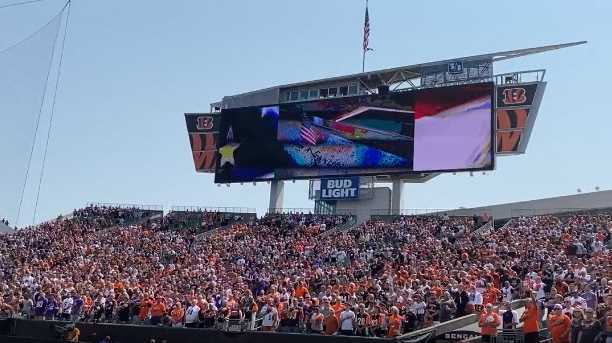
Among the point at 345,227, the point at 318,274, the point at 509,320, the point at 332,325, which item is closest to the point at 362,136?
the point at 345,227

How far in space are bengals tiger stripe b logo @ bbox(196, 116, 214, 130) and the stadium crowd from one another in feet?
22.6

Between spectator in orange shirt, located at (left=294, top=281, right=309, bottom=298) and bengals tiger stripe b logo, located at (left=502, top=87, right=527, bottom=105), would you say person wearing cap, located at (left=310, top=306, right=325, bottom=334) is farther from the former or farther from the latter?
bengals tiger stripe b logo, located at (left=502, top=87, right=527, bottom=105)

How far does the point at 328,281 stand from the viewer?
87.3 ft

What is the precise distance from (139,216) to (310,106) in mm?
12353

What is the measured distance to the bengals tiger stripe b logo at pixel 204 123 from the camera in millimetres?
48719

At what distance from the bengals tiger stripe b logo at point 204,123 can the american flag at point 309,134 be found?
7.47 meters

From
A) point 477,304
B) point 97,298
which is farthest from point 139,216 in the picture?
point 477,304

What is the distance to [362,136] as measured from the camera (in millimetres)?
41500

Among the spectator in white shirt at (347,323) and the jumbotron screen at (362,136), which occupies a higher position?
the jumbotron screen at (362,136)

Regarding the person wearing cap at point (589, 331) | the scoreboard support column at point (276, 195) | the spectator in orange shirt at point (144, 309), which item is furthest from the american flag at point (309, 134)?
the person wearing cap at point (589, 331)

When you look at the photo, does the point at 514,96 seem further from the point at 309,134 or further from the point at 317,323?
the point at 317,323

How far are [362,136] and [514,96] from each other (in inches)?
293

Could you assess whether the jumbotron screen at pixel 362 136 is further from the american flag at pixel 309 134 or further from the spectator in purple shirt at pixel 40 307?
the spectator in purple shirt at pixel 40 307

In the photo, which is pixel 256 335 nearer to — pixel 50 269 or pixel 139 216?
pixel 50 269
